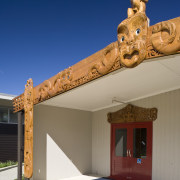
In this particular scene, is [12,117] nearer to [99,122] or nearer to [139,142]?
[99,122]

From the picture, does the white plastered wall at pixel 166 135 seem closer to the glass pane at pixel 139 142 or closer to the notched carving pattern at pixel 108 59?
the glass pane at pixel 139 142

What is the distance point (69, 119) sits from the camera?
6.72 m

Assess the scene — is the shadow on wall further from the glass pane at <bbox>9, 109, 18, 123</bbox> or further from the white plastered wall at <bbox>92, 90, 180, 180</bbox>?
the glass pane at <bbox>9, 109, 18, 123</bbox>

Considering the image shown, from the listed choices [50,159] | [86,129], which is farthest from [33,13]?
[50,159]

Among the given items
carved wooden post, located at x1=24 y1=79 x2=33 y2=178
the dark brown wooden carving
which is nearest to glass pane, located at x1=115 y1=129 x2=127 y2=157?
the dark brown wooden carving

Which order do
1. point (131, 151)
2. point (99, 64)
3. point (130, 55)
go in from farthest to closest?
point (131, 151), point (99, 64), point (130, 55)

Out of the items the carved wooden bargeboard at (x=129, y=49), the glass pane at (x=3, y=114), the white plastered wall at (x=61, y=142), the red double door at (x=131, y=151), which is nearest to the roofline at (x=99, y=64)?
the carved wooden bargeboard at (x=129, y=49)

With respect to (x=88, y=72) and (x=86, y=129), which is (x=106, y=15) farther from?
(x=86, y=129)

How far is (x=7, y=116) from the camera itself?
31.0 feet

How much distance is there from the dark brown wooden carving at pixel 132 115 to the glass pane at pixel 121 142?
1.18 ft

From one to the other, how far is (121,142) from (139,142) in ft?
2.31

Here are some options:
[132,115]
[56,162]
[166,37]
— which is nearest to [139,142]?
[132,115]

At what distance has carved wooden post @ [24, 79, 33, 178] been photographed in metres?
5.12

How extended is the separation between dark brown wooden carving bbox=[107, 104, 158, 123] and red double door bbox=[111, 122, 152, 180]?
0.49 feet
